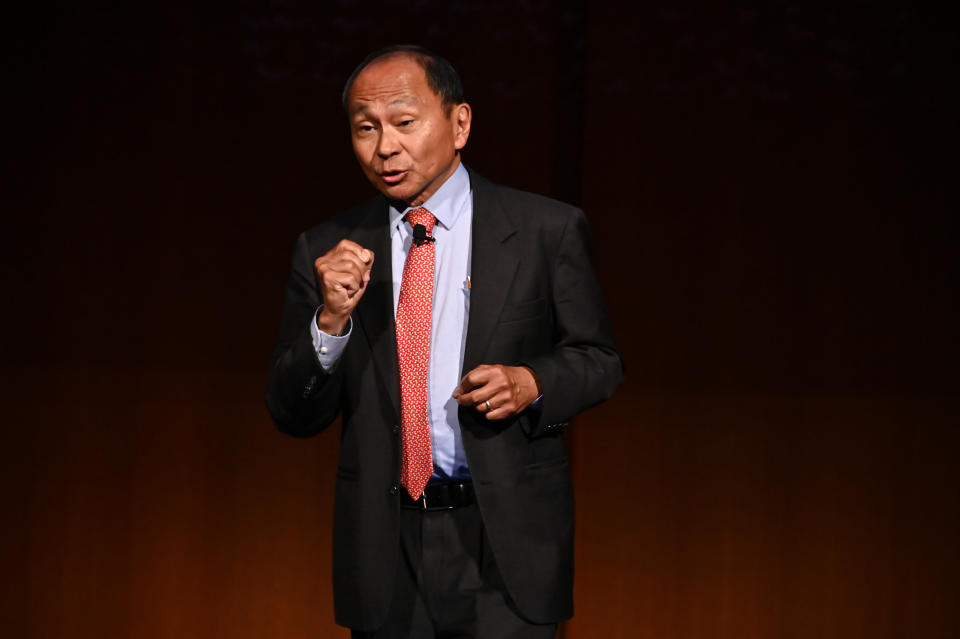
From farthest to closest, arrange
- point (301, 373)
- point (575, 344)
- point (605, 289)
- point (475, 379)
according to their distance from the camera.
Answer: point (605, 289) < point (575, 344) < point (301, 373) < point (475, 379)

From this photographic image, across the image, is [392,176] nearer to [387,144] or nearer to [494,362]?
[387,144]

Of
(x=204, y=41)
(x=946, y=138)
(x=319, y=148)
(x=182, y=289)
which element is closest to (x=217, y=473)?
(x=182, y=289)

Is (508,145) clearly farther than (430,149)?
Yes

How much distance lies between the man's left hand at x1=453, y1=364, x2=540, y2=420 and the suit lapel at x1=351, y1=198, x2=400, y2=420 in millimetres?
151

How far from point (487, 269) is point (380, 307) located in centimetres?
17

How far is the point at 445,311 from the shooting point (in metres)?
1.58

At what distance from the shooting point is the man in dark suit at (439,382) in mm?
1517

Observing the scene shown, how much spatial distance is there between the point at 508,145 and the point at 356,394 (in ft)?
4.50

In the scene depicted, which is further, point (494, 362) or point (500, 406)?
point (494, 362)

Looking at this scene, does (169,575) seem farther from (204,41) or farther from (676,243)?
(676,243)

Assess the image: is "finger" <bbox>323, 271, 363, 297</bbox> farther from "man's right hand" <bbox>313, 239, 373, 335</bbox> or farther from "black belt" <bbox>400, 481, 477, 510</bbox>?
"black belt" <bbox>400, 481, 477, 510</bbox>

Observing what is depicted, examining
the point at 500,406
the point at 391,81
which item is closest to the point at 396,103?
the point at 391,81

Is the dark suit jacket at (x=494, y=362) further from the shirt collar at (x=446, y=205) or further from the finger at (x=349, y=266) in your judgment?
the finger at (x=349, y=266)

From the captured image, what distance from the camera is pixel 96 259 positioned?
272 centimetres
